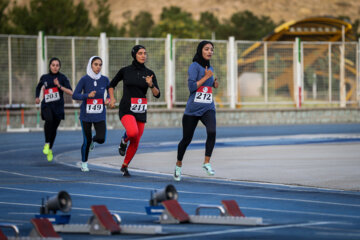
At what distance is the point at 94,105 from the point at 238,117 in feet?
75.7

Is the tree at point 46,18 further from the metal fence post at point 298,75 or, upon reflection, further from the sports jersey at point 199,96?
the sports jersey at point 199,96

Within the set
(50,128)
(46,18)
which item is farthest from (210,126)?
(46,18)

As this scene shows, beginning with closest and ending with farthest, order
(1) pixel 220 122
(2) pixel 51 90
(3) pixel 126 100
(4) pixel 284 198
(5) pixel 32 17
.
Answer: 1. (4) pixel 284 198
2. (3) pixel 126 100
3. (2) pixel 51 90
4. (1) pixel 220 122
5. (5) pixel 32 17

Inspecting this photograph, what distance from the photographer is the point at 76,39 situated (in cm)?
3625

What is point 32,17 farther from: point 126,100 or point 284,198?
point 284,198

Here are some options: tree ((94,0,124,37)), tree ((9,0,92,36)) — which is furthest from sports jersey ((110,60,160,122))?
tree ((94,0,124,37))

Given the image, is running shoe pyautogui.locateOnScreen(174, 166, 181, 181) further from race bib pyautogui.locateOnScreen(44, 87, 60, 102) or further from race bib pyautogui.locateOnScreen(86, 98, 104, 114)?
race bib pyautogui.locateOnScreen(44, 87, 60, 102)

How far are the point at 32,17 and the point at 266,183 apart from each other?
1813 inches

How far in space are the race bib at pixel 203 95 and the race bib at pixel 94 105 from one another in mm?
2478

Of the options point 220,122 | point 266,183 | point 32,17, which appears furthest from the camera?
point 32,17

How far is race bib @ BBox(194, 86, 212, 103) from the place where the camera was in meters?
15.1

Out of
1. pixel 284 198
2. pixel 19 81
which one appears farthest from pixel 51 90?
pixel 19 81

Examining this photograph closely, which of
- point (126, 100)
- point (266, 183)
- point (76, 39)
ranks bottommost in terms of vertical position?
point (266, 183)

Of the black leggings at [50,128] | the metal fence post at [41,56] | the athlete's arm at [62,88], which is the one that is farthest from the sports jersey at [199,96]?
the metal fence post at [41,56]
